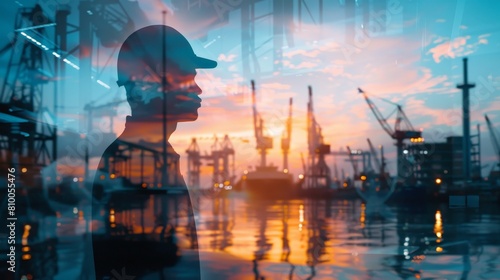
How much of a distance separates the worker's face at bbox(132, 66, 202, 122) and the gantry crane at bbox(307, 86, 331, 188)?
239 ft

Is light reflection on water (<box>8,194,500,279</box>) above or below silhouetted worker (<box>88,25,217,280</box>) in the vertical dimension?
below

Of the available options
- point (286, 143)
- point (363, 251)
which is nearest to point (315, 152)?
point (286, 143)

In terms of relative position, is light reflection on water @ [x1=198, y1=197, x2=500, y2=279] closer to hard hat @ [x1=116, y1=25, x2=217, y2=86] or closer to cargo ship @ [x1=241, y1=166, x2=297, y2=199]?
hard hat @ [x1=116, y1=25, x2=217, y2=86]

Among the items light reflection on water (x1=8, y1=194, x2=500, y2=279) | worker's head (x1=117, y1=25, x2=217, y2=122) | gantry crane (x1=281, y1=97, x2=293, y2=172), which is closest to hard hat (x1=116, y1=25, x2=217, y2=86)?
worker's head (x1=117, y1=25, x2=217, y2=122)

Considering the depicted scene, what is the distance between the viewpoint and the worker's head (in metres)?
2.06

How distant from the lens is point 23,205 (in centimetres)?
1714

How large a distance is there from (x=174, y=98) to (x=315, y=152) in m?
77.5

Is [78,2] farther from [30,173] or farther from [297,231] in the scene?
[30,173]

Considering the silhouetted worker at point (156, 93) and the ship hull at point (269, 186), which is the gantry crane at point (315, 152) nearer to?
the ship hull at point (269, 186)

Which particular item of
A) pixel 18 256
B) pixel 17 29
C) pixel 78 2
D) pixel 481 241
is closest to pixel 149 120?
pixel 78 2

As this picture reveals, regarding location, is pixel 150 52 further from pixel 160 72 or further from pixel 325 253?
pixel 325 253

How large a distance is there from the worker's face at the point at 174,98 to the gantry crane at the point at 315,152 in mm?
72910

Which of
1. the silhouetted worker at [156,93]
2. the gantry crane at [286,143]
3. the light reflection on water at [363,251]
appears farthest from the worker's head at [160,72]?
the gantry crane at [286,143]

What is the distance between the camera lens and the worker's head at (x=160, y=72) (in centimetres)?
206
